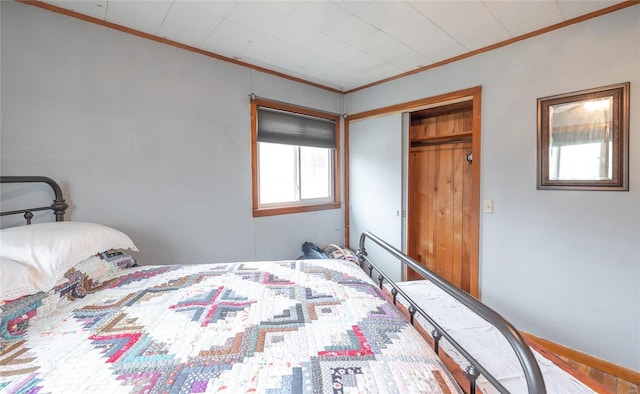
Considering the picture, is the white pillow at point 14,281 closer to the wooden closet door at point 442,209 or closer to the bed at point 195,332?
the bed at point 195,332

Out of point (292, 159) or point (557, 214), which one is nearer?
point (557, 214)

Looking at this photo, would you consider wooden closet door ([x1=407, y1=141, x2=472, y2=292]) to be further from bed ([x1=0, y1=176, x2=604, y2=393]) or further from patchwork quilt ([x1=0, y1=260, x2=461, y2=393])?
patchwork quilt ([x1=0, y1=260, x2=461, y2=393])

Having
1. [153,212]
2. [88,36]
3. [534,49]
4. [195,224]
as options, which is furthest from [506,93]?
[88,36]

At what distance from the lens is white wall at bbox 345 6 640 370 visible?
1.70 meters

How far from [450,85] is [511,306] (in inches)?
78.4

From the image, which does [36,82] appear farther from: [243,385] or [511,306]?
[511,306]

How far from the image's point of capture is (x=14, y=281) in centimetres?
98

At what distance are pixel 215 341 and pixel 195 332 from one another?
0.11 metres

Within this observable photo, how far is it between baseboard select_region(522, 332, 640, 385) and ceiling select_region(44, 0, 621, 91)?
91.0 inches

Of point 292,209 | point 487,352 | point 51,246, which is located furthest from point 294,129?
point 487,352

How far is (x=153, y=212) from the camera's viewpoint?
6.89ft

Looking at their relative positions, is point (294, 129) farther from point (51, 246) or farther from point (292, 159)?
point (51, 246)

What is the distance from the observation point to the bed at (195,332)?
74 centimetres

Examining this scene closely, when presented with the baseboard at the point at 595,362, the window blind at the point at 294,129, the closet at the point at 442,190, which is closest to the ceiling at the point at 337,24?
the window blind at the point at 294,129
